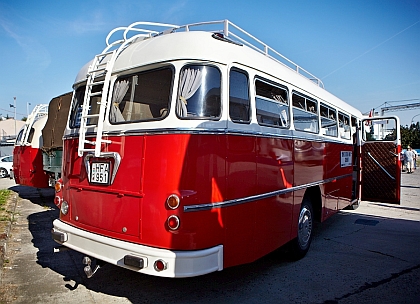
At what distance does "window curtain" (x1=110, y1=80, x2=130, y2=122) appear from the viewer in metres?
3.98

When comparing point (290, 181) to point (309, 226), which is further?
point (309, 226)

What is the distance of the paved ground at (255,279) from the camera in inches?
160

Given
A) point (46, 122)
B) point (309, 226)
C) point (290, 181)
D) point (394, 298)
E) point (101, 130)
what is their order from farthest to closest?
point (46, 122), point (309, 226), point (290, 181), point (394, 298), point (101, 130)

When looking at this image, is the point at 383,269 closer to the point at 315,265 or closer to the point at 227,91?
the point at 315,265

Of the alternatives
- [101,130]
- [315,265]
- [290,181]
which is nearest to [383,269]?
[315,265]

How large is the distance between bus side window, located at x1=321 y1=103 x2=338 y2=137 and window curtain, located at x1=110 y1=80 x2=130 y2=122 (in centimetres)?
366

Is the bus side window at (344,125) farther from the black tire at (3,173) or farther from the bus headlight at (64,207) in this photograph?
the black tire at (3,173)

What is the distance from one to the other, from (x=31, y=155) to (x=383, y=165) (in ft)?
29.3

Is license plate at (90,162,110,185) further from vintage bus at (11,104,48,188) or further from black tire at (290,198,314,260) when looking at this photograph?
vintage bus at (11,104,48,188)

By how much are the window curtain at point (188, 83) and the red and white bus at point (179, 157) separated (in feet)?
0.03

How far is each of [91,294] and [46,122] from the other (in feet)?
21.6

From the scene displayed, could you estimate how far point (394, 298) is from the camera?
4082 millimetres

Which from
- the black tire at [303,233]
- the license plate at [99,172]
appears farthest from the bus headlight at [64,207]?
the black tire at [303,233]

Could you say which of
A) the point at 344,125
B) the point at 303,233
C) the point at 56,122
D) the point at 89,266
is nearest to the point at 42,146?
the point at 56,122
